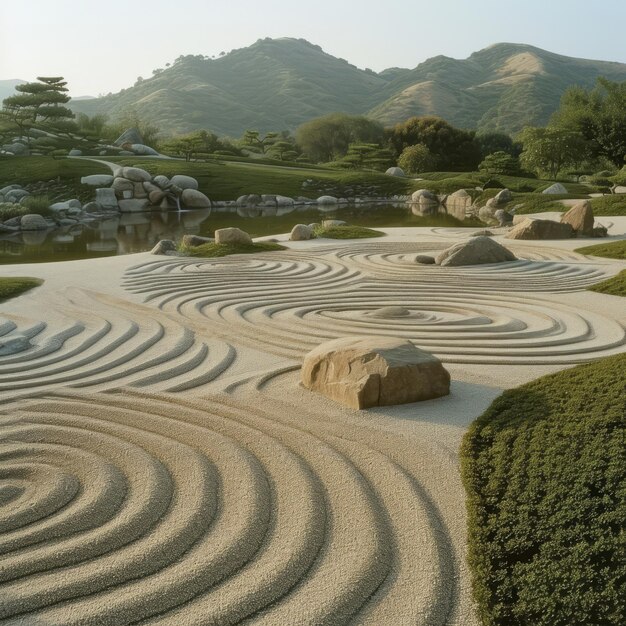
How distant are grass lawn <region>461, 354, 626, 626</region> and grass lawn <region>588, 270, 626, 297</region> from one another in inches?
215

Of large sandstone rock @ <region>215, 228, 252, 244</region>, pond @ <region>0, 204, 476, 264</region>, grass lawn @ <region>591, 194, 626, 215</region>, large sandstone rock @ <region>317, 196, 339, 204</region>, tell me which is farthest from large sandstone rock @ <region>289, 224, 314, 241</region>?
large sandstone rock @ <region>317, 196, 339, 204</region>

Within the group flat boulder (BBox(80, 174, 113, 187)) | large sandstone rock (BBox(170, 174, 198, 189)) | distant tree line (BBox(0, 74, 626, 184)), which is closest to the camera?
flat boulder (BBox(80, 174, 113, 187))

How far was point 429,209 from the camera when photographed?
38531 millimetres

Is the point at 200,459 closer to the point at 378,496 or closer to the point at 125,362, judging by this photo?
the point at 378,496

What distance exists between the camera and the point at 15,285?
37.9 feet

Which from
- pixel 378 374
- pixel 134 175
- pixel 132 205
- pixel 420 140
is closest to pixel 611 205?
pixel 378 374

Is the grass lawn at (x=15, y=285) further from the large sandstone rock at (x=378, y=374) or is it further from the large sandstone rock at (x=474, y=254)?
the large sandstone rock at (x=474, y=254)

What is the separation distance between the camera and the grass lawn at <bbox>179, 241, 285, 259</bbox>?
1622cm

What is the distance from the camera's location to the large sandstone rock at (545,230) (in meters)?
19.0

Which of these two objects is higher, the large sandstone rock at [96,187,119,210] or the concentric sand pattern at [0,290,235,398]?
the large sandstone rock at [96,187,119,210]

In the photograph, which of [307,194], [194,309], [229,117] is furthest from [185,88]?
[194,309]

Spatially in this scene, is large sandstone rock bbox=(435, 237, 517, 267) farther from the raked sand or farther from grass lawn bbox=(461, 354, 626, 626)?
grass lawn bbox=(461, 354, 626, 626)

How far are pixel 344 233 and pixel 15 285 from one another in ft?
35.8

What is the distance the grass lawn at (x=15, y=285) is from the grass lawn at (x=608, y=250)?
11.7 m
